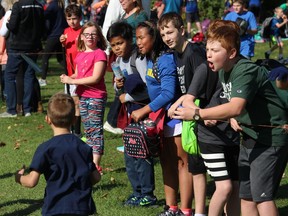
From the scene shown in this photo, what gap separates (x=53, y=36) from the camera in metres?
15.0

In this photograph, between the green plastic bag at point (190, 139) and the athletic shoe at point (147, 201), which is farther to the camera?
the athletic shoe at point (147, 201)

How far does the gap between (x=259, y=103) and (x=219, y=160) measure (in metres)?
0.85

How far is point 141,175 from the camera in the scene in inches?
295

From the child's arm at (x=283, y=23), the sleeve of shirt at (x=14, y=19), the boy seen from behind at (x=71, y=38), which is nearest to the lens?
the boy seen from behind at (x=71, y=38)

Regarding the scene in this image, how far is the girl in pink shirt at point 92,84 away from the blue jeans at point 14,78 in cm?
467

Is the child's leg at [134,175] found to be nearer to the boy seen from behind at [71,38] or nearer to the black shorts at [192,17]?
the boy seen from behind at [71,38]

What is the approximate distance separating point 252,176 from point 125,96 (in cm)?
214

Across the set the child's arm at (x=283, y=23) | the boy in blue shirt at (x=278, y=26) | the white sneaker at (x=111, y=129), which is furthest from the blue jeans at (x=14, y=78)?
the child's arm at (x=283, y=23)

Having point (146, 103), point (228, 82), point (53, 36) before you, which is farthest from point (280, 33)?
point (228, 82)

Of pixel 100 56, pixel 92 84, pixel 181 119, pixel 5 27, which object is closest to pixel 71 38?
pixel 100 56

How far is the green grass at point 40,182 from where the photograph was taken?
7488 mm

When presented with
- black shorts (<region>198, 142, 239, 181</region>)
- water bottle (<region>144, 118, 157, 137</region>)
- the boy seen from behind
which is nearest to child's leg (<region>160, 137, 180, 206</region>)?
water bottle (<region>144, 118, 157, 137</region>)

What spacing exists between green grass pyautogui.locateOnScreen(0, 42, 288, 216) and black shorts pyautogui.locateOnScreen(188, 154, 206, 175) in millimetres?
882

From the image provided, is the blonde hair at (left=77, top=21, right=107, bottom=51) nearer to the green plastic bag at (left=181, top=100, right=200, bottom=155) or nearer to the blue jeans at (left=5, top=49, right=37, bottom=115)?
the green plastic bag at (left=181, top=100, right=200, bottom=155)
